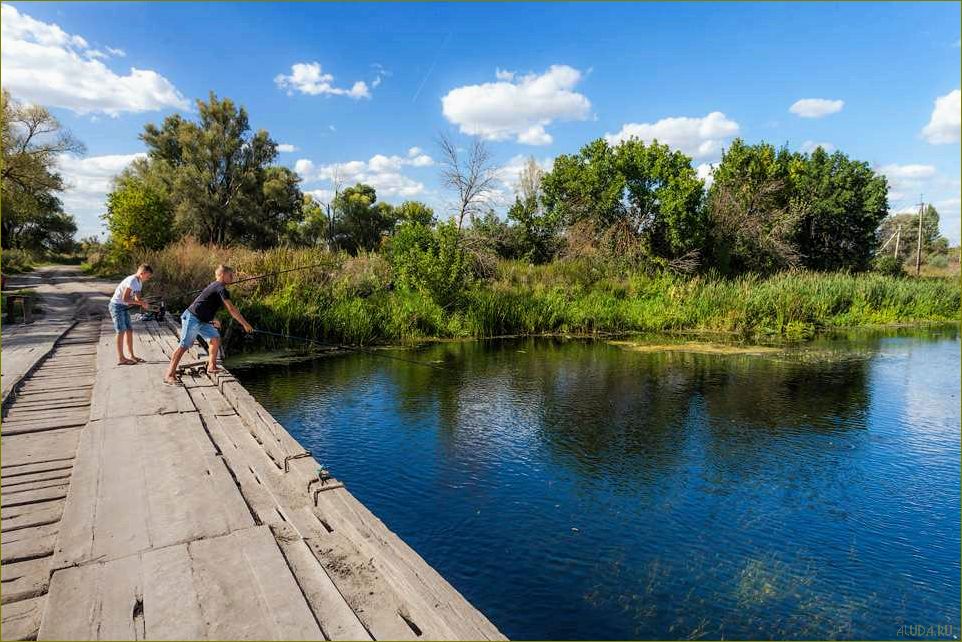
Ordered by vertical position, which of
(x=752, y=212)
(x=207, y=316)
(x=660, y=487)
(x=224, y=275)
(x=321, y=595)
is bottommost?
(x=660, y=487)

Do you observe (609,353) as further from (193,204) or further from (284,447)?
(193,204)

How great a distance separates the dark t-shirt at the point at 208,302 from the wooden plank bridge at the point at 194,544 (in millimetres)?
1948

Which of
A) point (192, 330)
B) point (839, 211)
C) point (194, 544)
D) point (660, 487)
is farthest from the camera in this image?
point (839, 211)

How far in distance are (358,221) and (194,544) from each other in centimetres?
3967

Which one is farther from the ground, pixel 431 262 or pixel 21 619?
pixel 431 262

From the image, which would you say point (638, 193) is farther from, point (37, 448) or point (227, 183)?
point (227, 183)

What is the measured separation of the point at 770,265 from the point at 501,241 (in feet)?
44.6

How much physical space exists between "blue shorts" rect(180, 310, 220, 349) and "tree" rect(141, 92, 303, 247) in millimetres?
29800

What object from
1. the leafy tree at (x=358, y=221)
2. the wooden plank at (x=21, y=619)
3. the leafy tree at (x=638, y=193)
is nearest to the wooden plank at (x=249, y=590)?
the wooden plank at (x=21, y=619)

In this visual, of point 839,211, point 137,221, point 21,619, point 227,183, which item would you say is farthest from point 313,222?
point 21,619

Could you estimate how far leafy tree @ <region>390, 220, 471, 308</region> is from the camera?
17453mm

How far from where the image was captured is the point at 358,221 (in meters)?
41.3

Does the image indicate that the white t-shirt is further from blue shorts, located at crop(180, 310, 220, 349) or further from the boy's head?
the boy's head

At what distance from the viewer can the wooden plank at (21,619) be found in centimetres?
268
